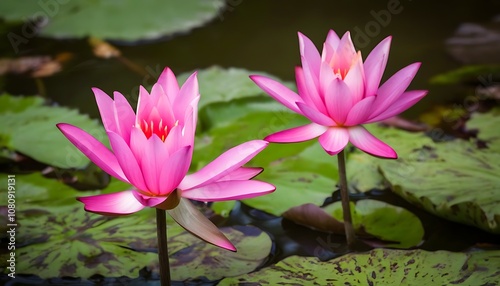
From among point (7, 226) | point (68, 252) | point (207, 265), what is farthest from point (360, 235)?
point (7, 226)

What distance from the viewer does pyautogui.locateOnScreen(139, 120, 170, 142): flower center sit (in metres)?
0.76

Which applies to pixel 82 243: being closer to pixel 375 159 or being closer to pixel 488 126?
pixel 375 159

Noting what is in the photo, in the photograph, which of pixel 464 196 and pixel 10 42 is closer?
pixel 464 196

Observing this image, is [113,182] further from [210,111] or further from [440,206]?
[440,206]

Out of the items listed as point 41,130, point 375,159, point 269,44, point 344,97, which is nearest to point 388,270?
point 344,97

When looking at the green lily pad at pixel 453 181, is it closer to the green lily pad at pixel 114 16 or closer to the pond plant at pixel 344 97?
the pond plant at pixel 344 97

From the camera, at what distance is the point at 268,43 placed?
1.82m

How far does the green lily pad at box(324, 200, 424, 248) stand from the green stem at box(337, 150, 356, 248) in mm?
51

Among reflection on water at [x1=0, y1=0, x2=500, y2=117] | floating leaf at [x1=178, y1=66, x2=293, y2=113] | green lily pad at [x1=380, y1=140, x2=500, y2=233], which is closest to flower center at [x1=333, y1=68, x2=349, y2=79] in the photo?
green lily pad at [x1=380, y1=140, x2=500, y2=233]

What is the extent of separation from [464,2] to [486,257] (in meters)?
1.41

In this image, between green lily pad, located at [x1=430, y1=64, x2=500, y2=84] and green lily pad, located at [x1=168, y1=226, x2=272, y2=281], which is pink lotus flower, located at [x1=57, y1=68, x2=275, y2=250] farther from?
green lily pad, located at [x1=430, y1=64, x2=500, y2=84]

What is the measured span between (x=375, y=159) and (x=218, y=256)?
0.40m

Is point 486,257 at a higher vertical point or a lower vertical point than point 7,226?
lower

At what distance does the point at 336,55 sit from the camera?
0.89 metres
